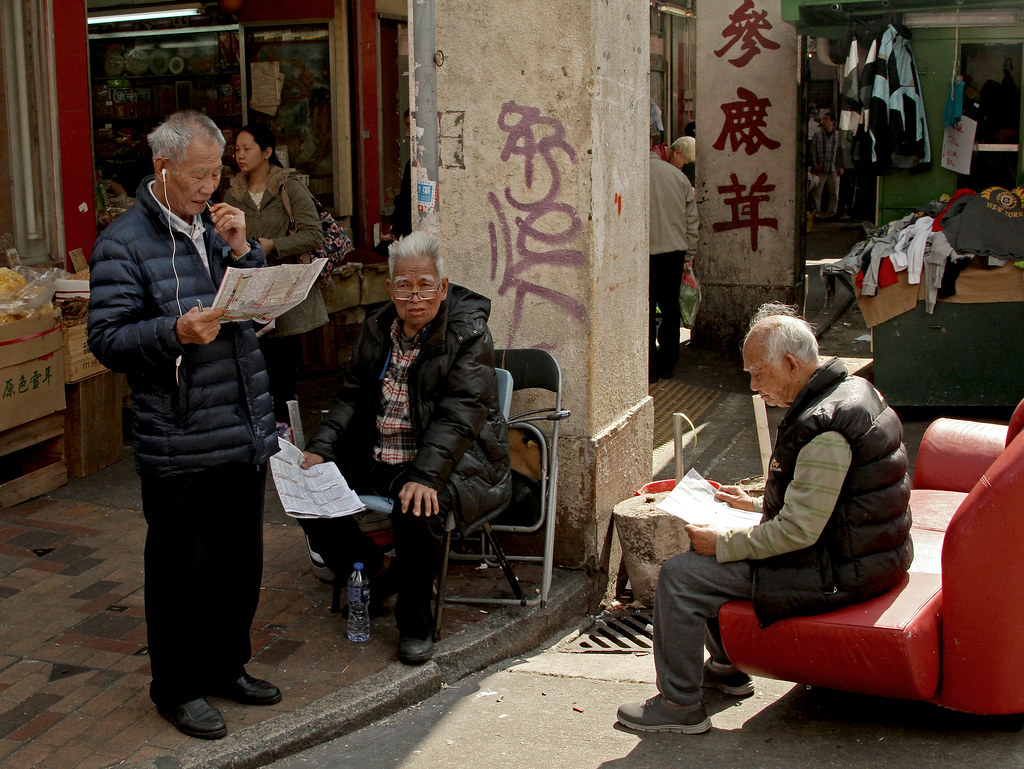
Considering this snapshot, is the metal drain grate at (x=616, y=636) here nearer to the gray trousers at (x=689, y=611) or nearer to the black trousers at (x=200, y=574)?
the gray trousers at (x=689, y=611)

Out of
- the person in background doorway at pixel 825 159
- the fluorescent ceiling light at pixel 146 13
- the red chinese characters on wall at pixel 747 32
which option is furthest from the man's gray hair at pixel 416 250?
the person in background doorway at pixel 825 159

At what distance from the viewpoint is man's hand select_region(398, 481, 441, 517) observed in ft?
13.0

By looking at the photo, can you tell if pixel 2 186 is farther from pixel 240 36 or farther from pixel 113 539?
pixel 240 36

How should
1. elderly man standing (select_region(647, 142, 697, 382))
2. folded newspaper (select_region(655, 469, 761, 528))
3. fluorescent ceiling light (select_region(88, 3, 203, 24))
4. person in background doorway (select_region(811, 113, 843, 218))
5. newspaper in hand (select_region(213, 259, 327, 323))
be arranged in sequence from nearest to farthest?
newspaper in hand (select_region(213, 259, 327, 323)) < folded newspaper (select_region(655, 469, 761, 528)) < elderly man standing (select_region(647, 142, 697, 382)) < fluorescent ceiling light (select_region(88, 3, 203, 24)) < person in background doorway (select_region(811, 113, 843, 218))

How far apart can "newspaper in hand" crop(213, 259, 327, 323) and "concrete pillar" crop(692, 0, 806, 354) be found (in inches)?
269

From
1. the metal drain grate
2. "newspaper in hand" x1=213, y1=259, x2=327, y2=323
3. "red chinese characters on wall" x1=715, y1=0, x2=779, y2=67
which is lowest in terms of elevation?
the metal drain grate

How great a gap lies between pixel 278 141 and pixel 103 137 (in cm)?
176

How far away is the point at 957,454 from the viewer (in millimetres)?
4723

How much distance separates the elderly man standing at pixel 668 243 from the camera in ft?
29.5

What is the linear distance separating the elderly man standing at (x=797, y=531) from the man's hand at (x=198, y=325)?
163cm

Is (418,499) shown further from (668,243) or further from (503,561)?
(668,243)

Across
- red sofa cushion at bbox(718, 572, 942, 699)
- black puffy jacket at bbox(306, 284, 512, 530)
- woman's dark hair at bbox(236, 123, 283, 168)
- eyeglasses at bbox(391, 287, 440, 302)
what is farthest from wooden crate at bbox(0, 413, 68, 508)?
red sofa cushion at bbox(718, 572, 942, 699)

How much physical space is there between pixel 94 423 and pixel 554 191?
118 inches

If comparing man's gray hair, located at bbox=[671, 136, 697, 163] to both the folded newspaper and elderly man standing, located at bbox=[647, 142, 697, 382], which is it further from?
the folded newspaper
